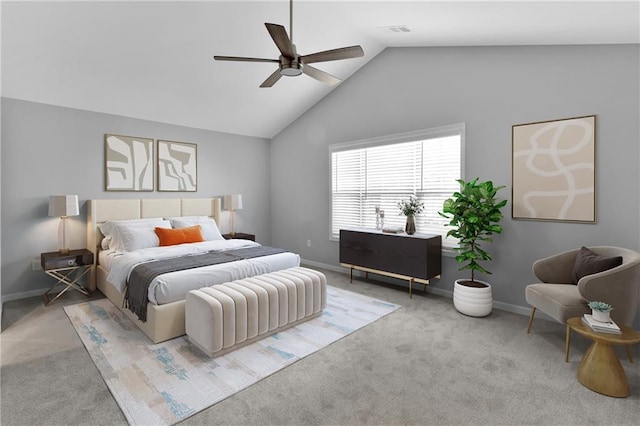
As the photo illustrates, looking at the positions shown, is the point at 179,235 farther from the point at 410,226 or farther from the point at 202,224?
the point at 410,226

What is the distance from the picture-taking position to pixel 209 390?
85.7 inches

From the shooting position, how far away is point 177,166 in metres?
5.39

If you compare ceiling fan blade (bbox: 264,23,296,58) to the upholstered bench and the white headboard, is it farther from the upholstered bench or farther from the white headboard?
the white headboard

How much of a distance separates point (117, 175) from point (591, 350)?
5.79 m

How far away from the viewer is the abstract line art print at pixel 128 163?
468cm

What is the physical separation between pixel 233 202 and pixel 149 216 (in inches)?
54.9

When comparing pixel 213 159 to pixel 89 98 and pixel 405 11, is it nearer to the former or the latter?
pixel 89 98

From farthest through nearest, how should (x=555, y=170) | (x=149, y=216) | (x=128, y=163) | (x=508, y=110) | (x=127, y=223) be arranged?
(x=149, y=216)
(x=128, y=163)
(x=127, y=223)
(x=508, y=110)
(x=555, y=170)

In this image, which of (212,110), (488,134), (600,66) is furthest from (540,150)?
(212,110)

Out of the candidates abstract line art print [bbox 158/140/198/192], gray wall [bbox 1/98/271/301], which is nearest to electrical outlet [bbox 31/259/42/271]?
gray wall [bbox 1/98/271/301]

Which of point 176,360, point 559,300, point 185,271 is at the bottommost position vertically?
point 176,360

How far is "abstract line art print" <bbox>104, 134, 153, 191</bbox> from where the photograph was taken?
4.68 metres

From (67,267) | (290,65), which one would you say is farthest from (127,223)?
(290,65)

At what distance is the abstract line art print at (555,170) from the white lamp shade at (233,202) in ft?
14.1
